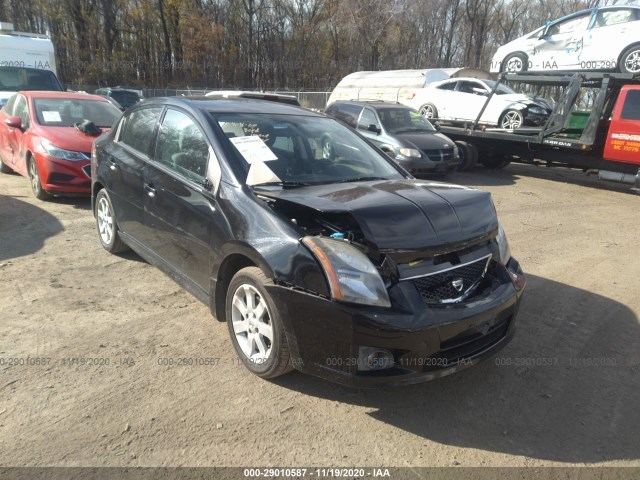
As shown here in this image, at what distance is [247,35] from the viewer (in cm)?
4191

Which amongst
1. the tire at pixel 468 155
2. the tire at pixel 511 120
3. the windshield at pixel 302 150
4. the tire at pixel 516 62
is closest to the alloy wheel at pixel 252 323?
the windshield at pixel 302 150

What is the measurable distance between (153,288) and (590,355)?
3.73 metres

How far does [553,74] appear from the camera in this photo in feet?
37.0

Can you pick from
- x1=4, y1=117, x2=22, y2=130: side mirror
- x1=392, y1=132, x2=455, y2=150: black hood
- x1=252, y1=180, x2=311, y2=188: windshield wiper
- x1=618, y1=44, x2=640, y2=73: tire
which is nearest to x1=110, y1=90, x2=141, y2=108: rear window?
x1=4, y1=117, x2=22, y2=130: side mirror

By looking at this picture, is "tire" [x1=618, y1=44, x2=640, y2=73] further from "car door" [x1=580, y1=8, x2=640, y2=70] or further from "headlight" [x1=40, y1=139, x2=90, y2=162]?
"headlight" [x1=40, y1=139, x2=90, y2=162]

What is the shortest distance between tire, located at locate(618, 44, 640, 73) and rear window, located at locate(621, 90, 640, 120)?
4.82ft

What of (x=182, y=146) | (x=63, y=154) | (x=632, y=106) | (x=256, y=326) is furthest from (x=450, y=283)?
(x=632, y=106)

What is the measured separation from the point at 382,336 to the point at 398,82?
21705 mm

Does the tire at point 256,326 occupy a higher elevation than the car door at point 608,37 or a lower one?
lower

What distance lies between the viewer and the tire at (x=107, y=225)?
5031mm

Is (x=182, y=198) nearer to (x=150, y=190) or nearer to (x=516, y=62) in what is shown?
(x=150, y=190)

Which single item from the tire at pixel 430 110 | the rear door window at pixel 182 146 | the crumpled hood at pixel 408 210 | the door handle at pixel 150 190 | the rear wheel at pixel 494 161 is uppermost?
the tire at pixel 430 110

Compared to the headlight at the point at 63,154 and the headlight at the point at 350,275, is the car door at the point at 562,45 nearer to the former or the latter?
the headlight at the point at 63,154

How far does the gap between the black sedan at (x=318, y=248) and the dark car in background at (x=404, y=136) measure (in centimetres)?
636
